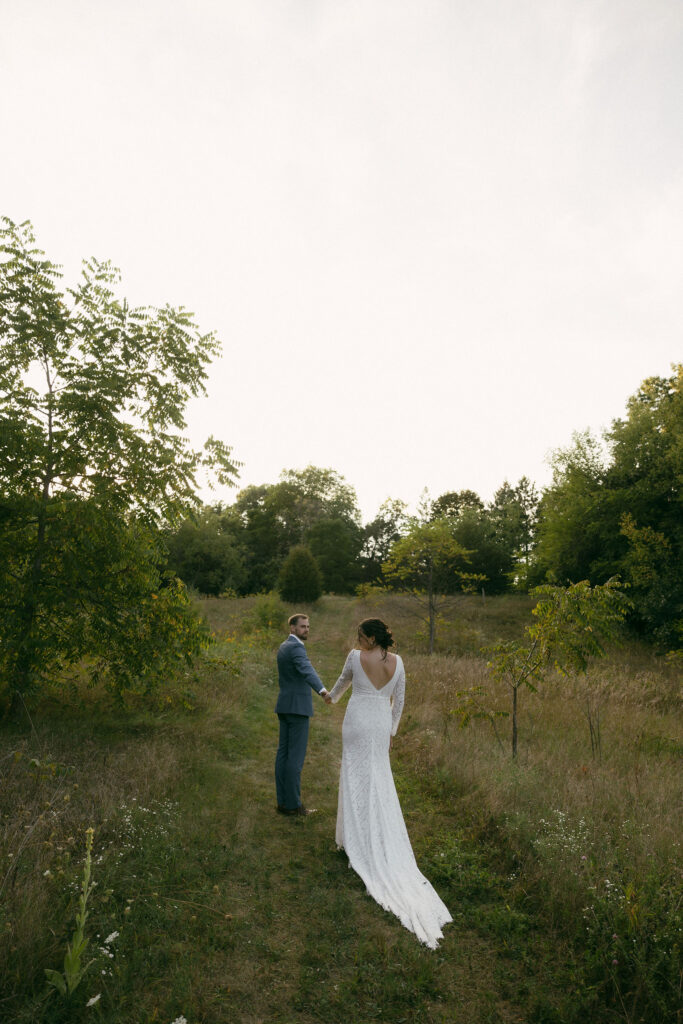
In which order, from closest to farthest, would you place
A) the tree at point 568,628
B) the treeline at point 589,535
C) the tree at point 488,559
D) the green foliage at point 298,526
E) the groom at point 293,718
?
the groom at point 293,718 → the tree at point 568,628 → the treeline at point 589,535 → the tree at point 488,559 → the green foliage at point 298,526

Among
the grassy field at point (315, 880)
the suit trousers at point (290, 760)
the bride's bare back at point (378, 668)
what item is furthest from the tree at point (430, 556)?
the bride's bare back at point (378, 668)

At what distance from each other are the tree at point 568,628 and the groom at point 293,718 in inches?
115

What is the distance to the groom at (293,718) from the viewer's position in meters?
6.16

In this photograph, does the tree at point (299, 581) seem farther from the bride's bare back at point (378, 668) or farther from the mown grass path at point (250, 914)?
the bride's bare back at point (378, 668)

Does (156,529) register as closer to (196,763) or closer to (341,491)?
(196,763)

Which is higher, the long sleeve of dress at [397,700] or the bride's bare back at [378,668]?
the bride's bare back at [378,668]

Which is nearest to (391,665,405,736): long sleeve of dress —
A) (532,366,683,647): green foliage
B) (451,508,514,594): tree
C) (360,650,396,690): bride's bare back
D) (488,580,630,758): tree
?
(360,650,396,690): bride's bare back

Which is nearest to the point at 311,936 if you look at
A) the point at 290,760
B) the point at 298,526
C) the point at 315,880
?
the point at 315,880

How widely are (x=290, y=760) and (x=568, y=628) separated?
4.14 metres

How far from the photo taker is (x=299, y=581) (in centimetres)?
3366

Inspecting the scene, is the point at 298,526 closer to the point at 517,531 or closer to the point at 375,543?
the point at 375,543

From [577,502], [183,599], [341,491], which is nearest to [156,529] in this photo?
[183,599]

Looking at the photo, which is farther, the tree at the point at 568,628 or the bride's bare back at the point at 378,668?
the tree at the point at 568,628

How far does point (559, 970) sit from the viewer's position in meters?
3.61
